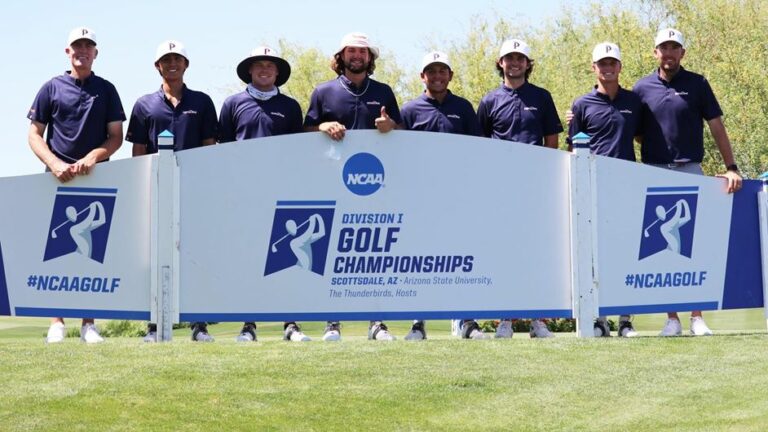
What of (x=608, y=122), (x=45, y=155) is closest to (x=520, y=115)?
(x=608, y=122)

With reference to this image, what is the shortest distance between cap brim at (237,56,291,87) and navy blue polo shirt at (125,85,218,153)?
53 cm

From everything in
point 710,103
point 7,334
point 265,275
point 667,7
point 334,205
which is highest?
point 667,7

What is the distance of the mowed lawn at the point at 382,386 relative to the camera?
7688mm

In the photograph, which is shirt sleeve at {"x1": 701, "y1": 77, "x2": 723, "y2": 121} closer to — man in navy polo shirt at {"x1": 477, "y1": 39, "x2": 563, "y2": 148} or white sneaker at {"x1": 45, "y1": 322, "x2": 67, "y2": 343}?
man in navy polo shirt at {"x1": 477, "y1": 39, "x2": 563, "y2": 148}

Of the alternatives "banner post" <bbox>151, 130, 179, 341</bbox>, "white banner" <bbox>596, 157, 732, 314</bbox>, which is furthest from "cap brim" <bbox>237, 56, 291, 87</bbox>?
"white banner" <bbox>596, 157, 732, 314</bbox>

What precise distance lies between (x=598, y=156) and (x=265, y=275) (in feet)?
10.2

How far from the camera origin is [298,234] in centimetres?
1037

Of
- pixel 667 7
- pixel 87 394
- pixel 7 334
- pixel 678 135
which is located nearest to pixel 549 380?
pixel 87 394

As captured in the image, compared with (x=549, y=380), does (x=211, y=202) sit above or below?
above

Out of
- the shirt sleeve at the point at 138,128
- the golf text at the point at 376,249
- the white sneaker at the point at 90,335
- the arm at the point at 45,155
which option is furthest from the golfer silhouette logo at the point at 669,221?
the arm at the point at 45,155

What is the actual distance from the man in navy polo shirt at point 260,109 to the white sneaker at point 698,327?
3.95 m

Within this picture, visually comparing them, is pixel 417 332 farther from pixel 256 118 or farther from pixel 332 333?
pixel 256 118

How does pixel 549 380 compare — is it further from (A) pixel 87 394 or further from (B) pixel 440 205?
(A) pixel 87 394

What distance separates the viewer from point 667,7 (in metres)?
47.2
